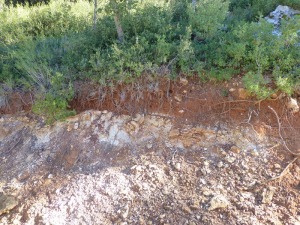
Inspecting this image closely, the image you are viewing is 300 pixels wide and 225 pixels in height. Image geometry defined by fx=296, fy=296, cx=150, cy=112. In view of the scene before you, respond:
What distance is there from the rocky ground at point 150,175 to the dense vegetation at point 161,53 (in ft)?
1.70

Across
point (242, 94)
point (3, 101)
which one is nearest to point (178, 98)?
point (242, 94)

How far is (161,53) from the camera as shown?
12.1 feet

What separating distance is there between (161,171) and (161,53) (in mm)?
1449

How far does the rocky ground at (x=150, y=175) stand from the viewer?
285 cm

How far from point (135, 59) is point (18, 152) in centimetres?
201

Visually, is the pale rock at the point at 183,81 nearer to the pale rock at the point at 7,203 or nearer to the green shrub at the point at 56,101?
the green shrub at the point at 56,101

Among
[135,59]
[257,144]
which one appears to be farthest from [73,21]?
[257,144]

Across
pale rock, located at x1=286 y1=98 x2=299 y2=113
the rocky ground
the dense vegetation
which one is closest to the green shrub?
the dense vegetation

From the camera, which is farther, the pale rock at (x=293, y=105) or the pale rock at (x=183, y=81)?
the pale rock at (x=183, y=81)

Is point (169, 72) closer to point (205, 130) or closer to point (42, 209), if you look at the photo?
point (205, 130)

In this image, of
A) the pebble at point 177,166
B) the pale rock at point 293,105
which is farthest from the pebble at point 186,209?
the pale rock at point 293,105

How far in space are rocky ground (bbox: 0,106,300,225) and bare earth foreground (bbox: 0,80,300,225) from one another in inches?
0.4

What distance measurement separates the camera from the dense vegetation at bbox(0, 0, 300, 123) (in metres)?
3.39

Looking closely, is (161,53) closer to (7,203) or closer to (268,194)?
(268,194)
